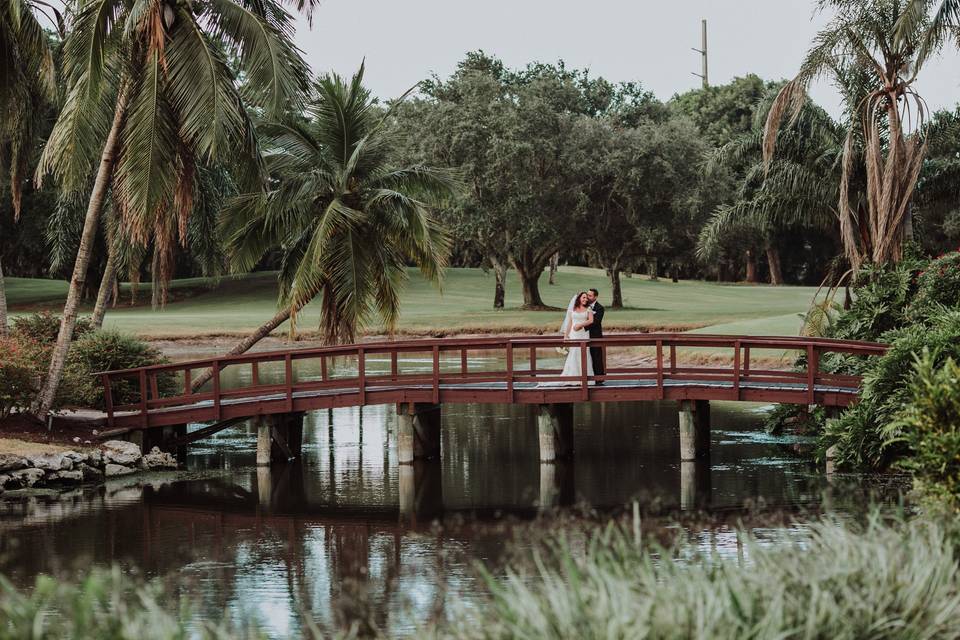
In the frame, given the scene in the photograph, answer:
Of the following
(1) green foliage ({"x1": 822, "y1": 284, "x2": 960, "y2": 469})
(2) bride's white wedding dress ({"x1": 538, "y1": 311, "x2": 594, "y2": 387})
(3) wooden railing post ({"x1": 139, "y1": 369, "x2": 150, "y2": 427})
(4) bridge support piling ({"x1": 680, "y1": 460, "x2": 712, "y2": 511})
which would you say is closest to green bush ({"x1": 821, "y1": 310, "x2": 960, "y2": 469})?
(1) green foliage ({"x1": 822, "y1": 284, "x2": 960, "y2": 469})

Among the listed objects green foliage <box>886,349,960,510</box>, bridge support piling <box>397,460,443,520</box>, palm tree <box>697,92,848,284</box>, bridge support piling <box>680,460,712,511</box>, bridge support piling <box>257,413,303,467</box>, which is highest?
palm tree <box>697,92,848,284</box>

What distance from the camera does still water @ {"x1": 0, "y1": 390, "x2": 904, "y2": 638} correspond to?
13.3 m

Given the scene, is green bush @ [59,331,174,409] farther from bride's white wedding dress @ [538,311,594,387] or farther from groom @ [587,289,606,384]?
groom @ [587,289,606,384]

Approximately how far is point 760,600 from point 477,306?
55871 millimetres

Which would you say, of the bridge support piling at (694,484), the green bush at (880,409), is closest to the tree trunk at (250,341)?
the bridge support piling at (694,484)

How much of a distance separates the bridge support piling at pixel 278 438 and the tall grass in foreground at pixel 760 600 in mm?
16912

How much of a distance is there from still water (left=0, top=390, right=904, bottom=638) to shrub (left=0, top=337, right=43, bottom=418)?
9.19 ft

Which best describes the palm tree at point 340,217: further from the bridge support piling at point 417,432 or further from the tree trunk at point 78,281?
the tree trunk at point 78,281

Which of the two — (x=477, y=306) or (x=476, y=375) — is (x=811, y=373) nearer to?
(x=476, y=375)

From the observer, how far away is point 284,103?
22.7 m

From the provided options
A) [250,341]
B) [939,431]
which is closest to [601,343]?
[250,341]

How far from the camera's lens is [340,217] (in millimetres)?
27344

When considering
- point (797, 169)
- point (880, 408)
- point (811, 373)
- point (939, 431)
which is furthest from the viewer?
point (797, 169)

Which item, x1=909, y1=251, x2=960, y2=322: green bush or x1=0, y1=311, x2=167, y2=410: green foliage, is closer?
x1=0, y1=311, x2=167, y2=410: green foliage
